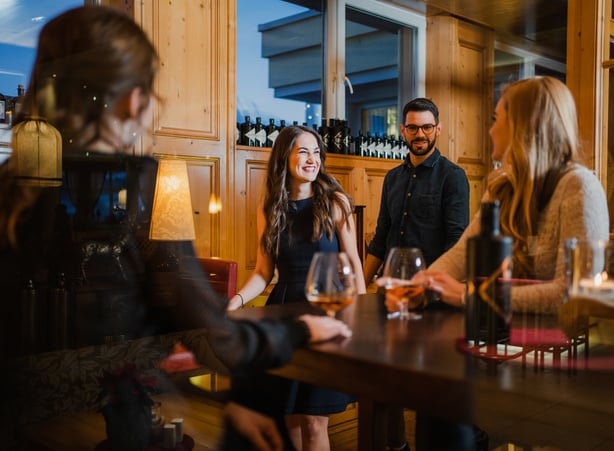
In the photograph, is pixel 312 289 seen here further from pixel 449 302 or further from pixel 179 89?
pixel 179 89

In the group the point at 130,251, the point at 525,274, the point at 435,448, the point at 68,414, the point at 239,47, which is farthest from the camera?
the point at 239,47

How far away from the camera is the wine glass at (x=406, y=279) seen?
959mm

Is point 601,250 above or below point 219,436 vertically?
above

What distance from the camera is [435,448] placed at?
69cm

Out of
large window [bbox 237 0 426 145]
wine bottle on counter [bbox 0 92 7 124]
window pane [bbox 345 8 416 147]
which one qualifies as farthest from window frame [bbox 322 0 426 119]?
wine bottle on counter [bbox 0 92 7 124]

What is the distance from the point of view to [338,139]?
3479 mm

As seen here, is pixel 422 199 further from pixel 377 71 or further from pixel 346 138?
pixel 377 71

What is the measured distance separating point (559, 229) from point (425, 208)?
138 cm

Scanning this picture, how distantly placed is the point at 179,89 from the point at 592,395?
2247 mm

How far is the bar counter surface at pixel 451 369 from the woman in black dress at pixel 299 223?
0.72 meters

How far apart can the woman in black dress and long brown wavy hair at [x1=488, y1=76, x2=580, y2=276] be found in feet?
2.34

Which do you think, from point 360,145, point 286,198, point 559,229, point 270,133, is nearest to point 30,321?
point 559,229

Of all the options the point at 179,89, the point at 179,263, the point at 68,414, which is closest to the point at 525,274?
the point at 179,263

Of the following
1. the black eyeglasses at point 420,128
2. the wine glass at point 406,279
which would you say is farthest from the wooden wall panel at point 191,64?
the wine glass at point 406,279
